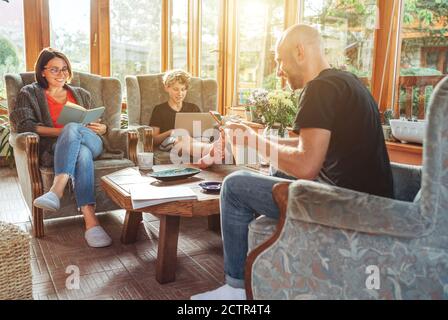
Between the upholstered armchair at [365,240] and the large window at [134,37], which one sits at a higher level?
the large window at [134,37]

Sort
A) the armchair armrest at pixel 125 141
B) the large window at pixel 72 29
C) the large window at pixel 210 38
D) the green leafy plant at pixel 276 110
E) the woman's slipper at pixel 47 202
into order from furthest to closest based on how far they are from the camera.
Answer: the large window at pixel 210 38 < the large window at pixel 72 29 < the armchair armrest at pixel 125 141 < the green leafy plant at pixel 276 110 < the woman's slipper at pixel 47 202

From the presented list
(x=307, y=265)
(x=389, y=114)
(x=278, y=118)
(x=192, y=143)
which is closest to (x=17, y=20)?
(x=192, y=143)

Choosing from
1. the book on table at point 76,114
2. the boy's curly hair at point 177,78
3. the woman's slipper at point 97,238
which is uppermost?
the boy's curly hair at point 177,78

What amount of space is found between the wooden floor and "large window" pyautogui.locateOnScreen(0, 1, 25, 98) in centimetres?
232

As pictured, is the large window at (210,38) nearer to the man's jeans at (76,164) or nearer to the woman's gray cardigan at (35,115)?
the woman's gray cardigan at (35,115)

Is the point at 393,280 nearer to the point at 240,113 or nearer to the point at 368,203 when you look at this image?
the point at 368,203

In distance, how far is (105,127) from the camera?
309cm

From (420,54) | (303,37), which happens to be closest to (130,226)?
(303,37)

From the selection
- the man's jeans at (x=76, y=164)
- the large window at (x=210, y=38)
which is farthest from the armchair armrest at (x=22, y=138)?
the large window at (x=210, y=38)

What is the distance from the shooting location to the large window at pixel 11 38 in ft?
15.2

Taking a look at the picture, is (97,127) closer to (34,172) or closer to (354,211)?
(34,172)

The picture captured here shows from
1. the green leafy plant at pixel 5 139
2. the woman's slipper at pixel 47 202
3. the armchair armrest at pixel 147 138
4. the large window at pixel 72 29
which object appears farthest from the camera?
the large window at pixel 72 29

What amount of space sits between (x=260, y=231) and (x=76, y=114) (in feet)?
5.52

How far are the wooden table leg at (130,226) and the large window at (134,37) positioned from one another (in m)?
3.12
